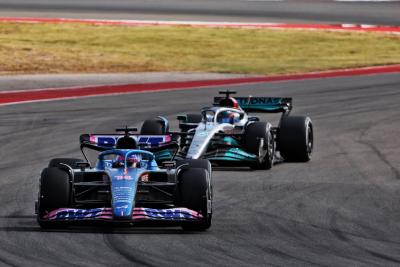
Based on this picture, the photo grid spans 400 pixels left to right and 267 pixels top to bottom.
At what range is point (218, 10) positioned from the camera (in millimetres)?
60844

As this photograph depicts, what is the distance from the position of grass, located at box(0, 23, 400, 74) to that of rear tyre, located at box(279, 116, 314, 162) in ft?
66.8

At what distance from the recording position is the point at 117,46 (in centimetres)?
4912

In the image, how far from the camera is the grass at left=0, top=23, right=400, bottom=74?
4403 cm

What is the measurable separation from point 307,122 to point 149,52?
26.4 meters

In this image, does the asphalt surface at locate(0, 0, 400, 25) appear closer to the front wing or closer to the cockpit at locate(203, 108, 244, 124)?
the cockpit at locate(203, 108, 244, 124)

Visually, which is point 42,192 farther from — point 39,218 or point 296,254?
point 296,254

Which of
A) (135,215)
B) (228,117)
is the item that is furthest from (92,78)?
(135,215)

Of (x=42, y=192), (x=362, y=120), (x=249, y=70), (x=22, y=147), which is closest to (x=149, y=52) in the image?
(x=249, y=70)

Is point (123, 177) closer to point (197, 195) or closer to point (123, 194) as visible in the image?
point (123, 194)

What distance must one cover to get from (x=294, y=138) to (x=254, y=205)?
16.7 feet

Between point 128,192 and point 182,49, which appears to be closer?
point 128,192

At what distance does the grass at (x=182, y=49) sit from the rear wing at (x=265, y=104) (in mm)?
18824

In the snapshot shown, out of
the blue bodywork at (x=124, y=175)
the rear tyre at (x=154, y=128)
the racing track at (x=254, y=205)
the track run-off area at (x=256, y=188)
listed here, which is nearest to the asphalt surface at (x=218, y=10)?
the track run-off area at (x=256, y=188)

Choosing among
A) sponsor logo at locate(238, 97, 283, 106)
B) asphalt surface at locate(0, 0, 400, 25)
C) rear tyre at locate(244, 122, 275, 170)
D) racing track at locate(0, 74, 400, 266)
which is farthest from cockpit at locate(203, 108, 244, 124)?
asphalt surface at locate(0, 0, 400, 25)
